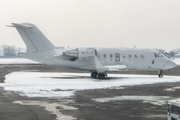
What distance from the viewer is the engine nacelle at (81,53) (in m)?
29.5

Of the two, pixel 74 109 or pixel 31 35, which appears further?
pixel 31 35

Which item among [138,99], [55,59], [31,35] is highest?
[31,35]

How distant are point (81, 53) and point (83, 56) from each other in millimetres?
367

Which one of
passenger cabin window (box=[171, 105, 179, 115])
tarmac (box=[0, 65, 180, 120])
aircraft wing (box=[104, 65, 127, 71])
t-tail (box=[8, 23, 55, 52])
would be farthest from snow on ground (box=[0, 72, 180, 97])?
passenger cabin window (box=[171, 105, 179, 115])

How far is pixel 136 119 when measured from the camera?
11406mm

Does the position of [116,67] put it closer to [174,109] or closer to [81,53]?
[81,53]

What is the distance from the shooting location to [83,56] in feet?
97.6

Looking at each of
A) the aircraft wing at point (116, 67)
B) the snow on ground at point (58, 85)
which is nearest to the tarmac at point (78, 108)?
the snow on ground at point (58, 85)

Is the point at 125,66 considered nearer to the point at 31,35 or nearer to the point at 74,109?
the point at 31,35

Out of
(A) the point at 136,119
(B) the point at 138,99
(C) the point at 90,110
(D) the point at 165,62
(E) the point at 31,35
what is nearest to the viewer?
(A) the point at 136,119

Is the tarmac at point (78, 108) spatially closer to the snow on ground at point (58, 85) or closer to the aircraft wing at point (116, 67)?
the snow on ground at point (58, 85)

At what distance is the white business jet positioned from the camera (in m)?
29.2

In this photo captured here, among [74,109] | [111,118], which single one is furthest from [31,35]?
[111,118]

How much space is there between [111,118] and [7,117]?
408 cm
